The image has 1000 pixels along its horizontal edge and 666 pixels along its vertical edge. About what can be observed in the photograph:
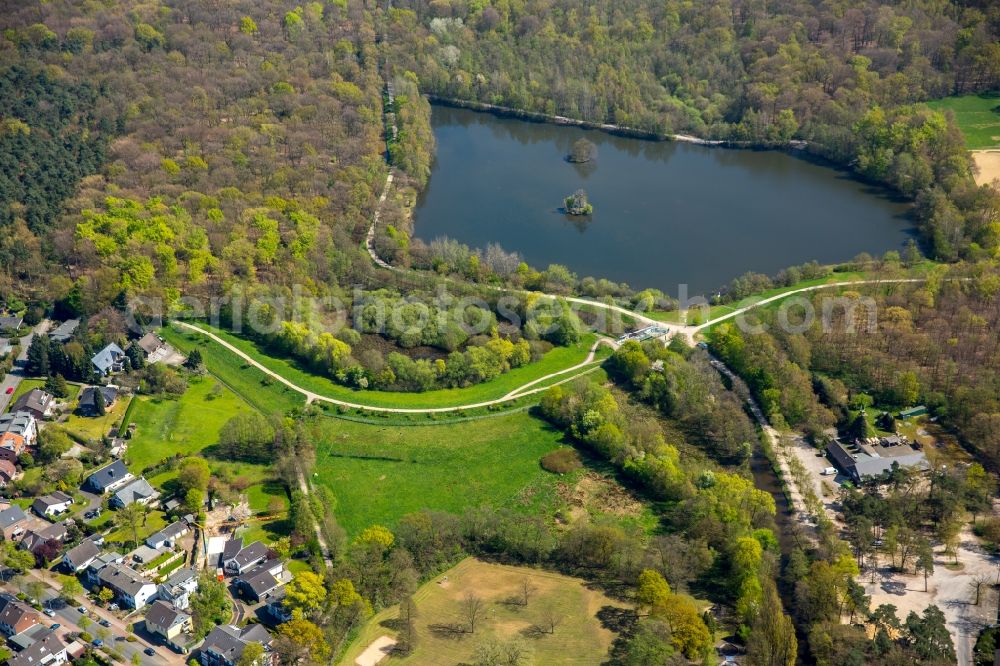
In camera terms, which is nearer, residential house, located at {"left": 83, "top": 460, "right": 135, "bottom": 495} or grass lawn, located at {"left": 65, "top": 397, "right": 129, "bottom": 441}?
residential house, located at {"left": 83, "top": 460, "right": 135, "bottom": 495}

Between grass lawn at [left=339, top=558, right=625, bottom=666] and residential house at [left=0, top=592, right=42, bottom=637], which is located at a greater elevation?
grass lawn at [left=339, top=558, right=625, bottom=666]

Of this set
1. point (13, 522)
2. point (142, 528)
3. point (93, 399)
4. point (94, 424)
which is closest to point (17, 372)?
point (93, 399)

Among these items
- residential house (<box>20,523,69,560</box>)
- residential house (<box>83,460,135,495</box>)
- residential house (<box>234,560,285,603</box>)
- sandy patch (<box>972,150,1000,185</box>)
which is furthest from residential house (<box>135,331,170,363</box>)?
sandy patch (<box>972,150,1000,185</box>)

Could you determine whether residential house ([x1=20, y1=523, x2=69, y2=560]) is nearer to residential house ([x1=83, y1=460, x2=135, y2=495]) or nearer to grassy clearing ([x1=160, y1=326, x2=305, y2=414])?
residential house ([x1=83, y1=460, x2=135, y2=495])

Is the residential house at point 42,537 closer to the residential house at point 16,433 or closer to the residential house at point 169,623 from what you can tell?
the residential house at point 16,433

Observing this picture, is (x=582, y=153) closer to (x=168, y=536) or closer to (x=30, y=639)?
(x=168, y=536)

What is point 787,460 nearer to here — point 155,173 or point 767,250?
point 767,250
